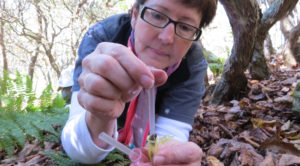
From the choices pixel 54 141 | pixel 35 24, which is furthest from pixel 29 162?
pixel 35 24

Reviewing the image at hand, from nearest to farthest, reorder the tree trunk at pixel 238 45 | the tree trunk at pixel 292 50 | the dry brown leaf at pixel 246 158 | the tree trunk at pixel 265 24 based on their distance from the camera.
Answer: the dry brown leaf at pixel 246 158 → the tree trunk at pixel 238 45 → the tree trunk at pixel 265 24 → the tree trunk at pixel 292 50

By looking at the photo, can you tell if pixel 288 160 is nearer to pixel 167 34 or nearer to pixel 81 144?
pixel 167 34

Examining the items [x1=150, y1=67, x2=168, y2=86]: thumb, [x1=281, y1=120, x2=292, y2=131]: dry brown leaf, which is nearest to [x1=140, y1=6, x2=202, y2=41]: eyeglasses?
[x1=150, y1=67, x2=168, y2=86]: thumb

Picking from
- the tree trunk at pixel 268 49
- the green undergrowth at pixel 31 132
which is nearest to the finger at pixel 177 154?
the green undergrowth at pixel 31 132

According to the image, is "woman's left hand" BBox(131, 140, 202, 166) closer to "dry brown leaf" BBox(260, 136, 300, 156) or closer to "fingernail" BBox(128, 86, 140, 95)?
"fingernail" BBox(128, 86, 140, 95)

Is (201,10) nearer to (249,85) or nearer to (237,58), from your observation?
(237,58)

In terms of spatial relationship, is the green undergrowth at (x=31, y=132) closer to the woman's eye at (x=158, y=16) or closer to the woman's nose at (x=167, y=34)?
the woman's nose at (x=167, y=34)
